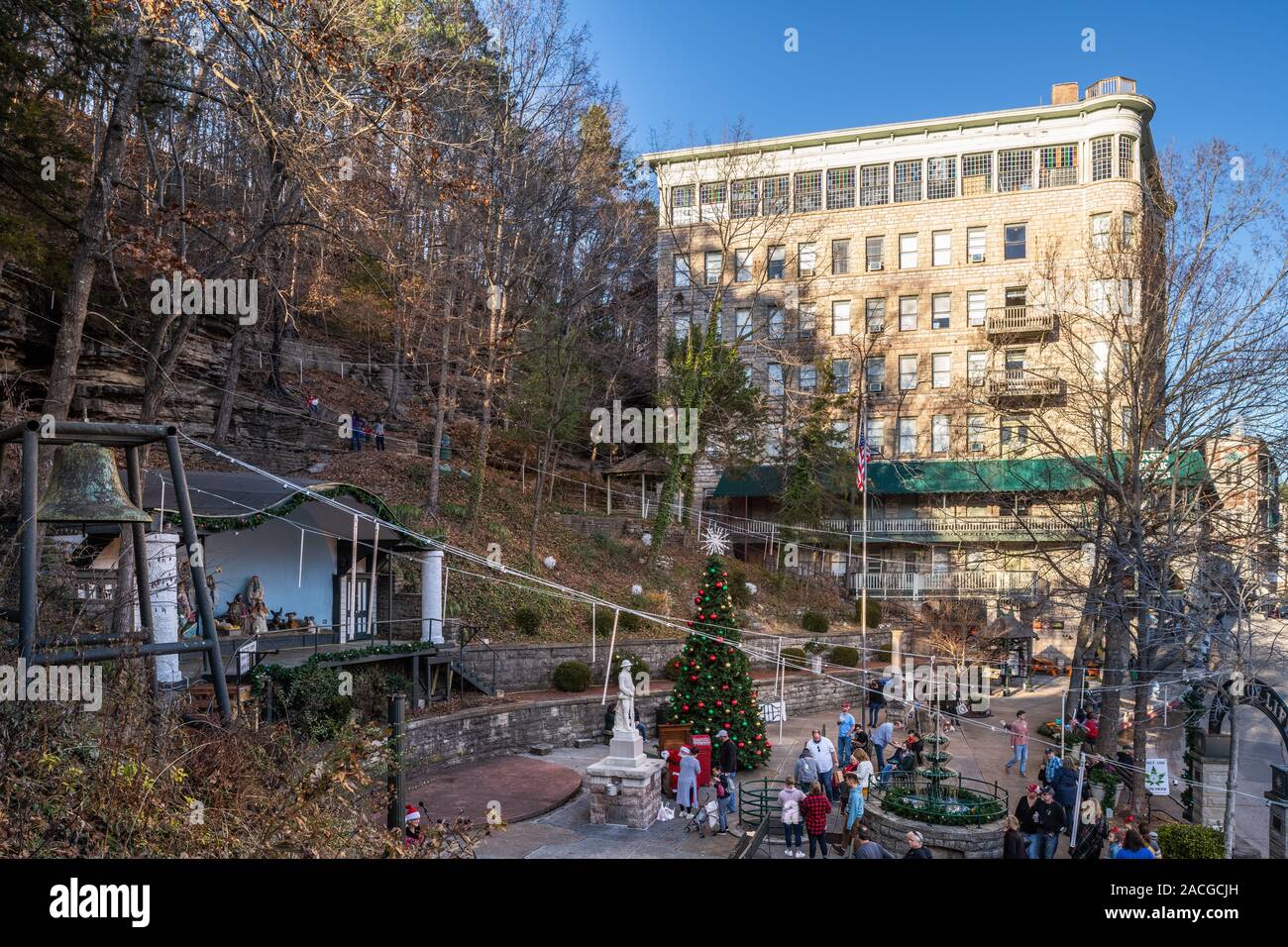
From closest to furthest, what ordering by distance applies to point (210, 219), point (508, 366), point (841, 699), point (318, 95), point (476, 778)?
point (318, 95)
point (210, 219)
point (476, 778)
point (841, 699)
point (508, 366)

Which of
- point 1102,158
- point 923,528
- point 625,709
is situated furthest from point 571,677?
point 1102,158

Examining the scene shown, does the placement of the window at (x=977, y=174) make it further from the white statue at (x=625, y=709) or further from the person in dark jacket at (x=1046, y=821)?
the person in dark jacket at (x=1046, y=821)

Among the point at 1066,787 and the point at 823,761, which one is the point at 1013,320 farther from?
the point at 823,761

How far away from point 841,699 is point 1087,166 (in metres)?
29.9

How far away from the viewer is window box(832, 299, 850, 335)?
152 ft

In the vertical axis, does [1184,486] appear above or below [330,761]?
above

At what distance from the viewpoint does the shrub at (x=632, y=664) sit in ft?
82.6

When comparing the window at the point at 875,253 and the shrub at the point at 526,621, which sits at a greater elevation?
the window at the point at 875,253

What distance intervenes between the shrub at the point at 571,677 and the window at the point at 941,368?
28.6 metres

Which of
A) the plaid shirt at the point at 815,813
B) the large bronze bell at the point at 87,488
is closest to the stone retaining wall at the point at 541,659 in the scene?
the plaid shirt at the point at 815,813

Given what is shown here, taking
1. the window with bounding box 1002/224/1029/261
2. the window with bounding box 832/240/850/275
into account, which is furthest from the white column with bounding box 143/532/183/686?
the window with bounding box 1002/224/1029/261
